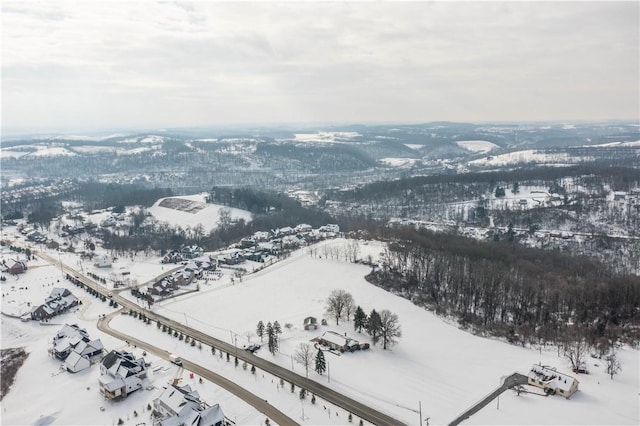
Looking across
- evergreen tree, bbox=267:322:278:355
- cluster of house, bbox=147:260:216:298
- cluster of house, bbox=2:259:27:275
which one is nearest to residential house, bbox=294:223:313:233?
cluster of house, bbox=147:260:216:298

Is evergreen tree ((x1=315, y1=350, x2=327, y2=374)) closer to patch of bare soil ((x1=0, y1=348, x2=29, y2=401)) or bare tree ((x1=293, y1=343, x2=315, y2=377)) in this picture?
bare tree ((x1=293, y1=343, x2=315, y2=377))

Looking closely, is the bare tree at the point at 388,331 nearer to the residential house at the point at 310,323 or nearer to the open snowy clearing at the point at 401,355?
the open snowy clearing at the point at 401,355

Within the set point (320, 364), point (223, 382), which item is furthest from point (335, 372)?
point (223, 382)

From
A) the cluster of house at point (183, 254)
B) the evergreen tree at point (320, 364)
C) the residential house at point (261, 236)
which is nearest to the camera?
the evergreen tree at point (320, 364)

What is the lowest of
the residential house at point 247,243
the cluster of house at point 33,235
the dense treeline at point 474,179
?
the residential house at point 247,243

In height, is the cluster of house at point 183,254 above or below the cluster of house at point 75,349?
above

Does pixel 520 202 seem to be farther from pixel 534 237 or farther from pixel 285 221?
pixel 285 221

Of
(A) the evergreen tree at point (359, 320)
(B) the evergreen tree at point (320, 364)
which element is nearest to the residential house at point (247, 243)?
(A) the evergreen tree at point (359, 320)
